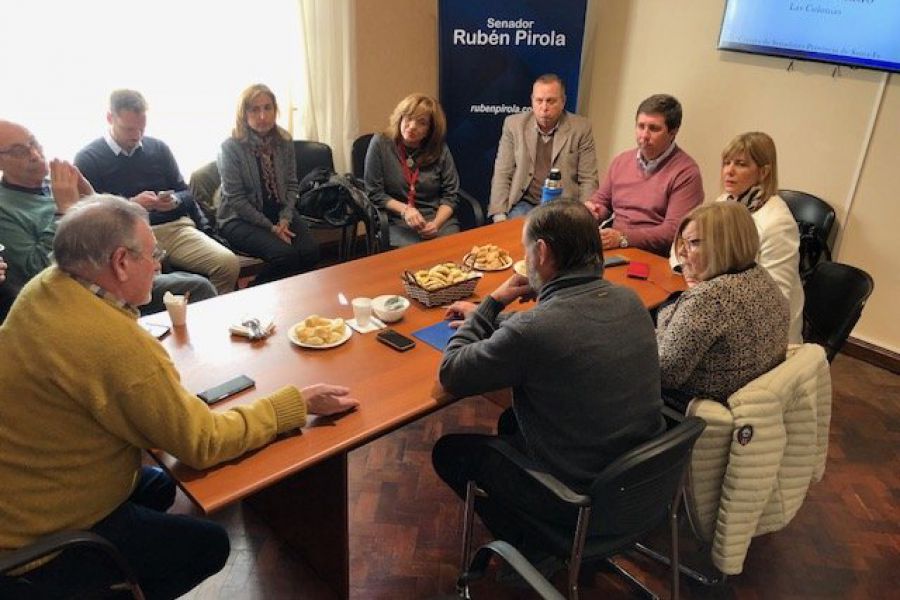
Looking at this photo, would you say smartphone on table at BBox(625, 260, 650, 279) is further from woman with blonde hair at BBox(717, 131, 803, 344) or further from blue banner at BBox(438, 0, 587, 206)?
blue banner at BBox(438, 0, 587, 206)

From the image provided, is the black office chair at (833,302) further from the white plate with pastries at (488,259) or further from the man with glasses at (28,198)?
the man with glasses at (28,198)

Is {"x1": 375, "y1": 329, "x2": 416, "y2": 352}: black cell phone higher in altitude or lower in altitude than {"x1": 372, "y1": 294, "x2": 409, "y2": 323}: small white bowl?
lower

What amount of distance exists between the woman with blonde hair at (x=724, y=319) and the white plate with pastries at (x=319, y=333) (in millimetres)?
920

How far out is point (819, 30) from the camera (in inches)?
131

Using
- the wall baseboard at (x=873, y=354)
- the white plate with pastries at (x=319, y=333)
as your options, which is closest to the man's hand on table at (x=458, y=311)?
the white plate with pastries at (x=319, y=333)

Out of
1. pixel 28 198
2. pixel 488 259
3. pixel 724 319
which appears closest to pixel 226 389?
pixel 488 259

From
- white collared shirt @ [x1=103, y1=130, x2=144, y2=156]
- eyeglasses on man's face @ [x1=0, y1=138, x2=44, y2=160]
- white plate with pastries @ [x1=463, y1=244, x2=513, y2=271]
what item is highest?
eyeglasses on man's face @ [x1=0, y1=138, x2=44, y2=160]

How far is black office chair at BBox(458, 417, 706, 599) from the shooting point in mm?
1486

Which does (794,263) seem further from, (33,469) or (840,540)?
(33,469)

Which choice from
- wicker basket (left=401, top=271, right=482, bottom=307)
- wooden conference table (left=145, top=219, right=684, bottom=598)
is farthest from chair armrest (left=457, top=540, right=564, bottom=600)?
wicker basket (left=401, top=271, right=482, bottom=307)

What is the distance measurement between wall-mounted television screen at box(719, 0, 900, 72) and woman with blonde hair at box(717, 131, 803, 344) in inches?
43.9

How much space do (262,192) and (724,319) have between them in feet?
8.27

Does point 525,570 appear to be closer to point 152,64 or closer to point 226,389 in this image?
point 226,389

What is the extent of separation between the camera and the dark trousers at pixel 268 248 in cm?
346
